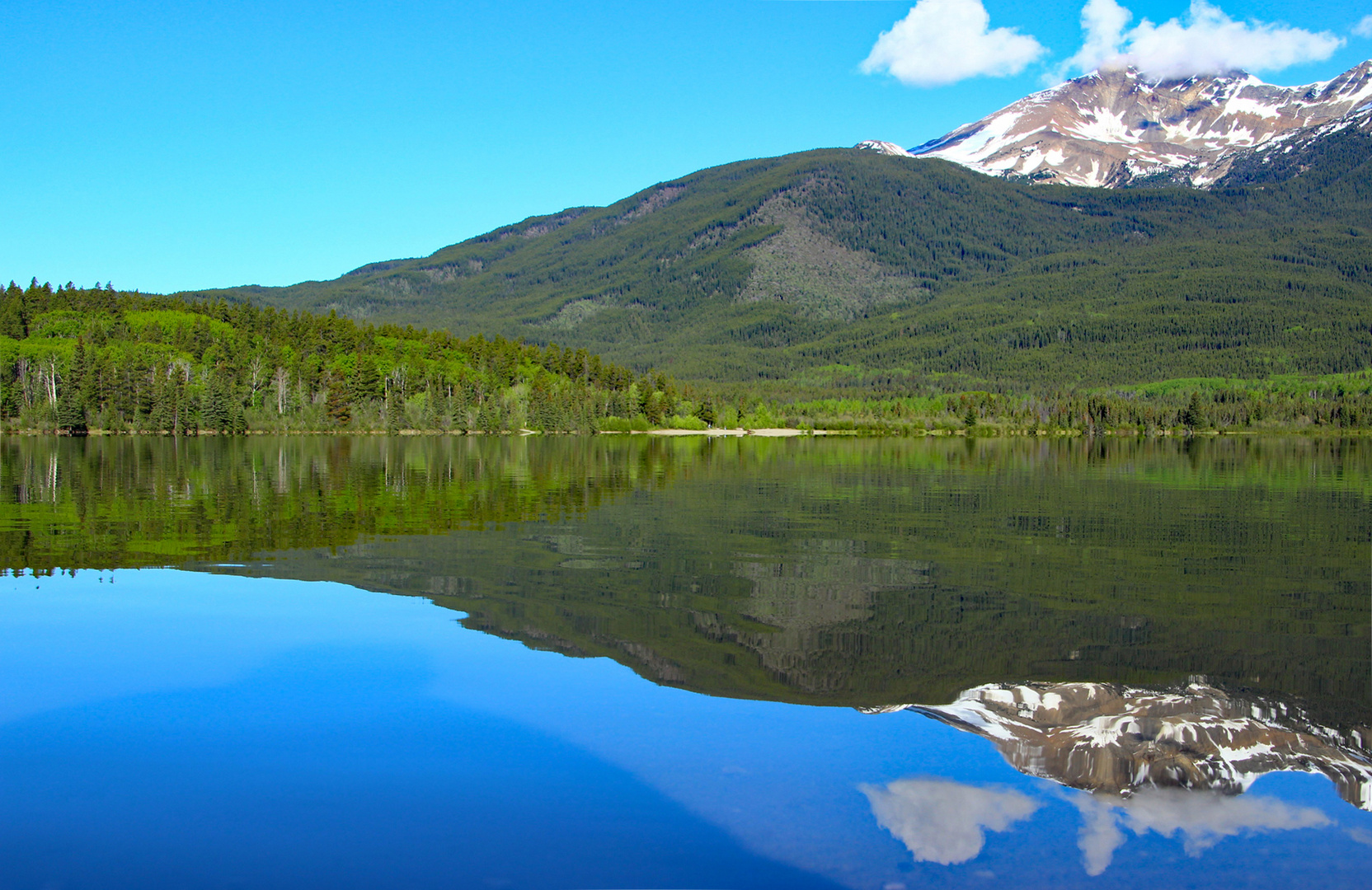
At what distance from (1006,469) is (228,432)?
116 meters

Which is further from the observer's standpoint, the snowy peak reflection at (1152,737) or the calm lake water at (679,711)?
the snowy peak reflection at (1152,737)

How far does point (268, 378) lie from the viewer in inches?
6393

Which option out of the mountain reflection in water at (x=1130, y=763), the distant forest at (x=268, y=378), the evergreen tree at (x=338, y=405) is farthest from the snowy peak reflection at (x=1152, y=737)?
the evergreen tree at (x=338, y=405)

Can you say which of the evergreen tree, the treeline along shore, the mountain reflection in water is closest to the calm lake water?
the mountain reflection in water

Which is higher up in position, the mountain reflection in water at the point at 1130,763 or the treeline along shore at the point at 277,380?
the treeline along shore at the point at 277,380

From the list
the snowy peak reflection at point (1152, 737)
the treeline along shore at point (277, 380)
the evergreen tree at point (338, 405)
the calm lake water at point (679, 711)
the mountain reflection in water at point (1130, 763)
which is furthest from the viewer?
the evergreen tree at point (338, 405)

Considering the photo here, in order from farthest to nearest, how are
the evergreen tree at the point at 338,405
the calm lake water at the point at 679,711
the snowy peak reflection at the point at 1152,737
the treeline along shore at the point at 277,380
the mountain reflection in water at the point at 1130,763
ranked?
the evergreen tree at the point at 338,405 → the treeline along shore at the point at 277,380 → the snowy peak reflection at the point at 1152,737 → the mountain reflection in water at the point at 1130,763 → the calm lake water at the point at 679,711

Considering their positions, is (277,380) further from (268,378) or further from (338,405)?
(338,405)

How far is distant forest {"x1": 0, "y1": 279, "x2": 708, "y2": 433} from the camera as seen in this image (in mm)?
142250

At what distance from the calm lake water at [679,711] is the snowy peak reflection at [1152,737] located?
5 cm

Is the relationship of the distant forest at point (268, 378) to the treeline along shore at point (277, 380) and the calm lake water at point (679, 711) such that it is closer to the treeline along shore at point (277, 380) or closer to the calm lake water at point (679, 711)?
the treeline along shore at point (277, 380)

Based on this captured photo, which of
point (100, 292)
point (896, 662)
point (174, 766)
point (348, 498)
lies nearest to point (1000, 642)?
point (896, 662)

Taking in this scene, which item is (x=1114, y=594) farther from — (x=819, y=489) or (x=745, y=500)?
(x=819, y=489)

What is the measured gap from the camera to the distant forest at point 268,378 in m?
142
